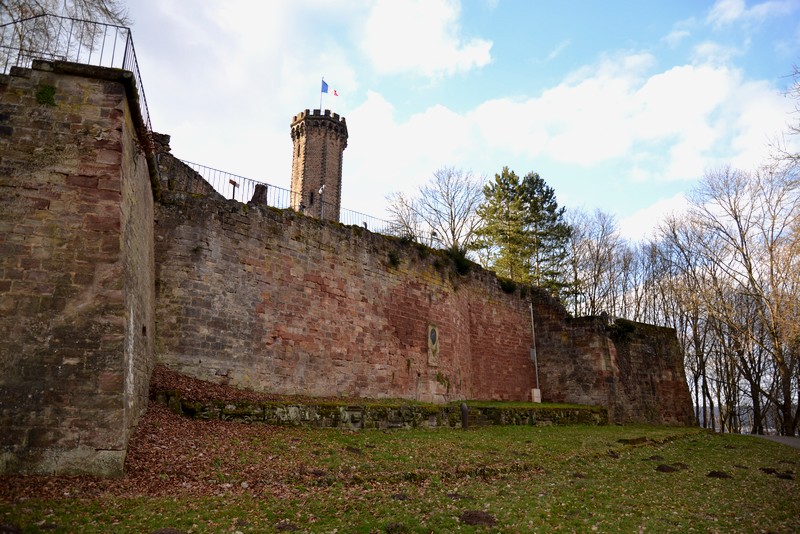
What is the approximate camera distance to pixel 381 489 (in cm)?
862

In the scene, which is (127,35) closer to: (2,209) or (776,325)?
(2,209)

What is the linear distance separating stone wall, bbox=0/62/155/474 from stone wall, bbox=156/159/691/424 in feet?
15.0

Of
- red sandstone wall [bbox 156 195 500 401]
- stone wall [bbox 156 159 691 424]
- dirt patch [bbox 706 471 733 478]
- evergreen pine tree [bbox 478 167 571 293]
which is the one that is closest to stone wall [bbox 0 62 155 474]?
red sandstone wall [bbox 156 195 500 401]

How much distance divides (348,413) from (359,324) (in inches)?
187

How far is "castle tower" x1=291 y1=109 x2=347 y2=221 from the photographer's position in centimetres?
4703

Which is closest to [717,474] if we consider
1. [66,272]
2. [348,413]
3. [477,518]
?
[477,518]

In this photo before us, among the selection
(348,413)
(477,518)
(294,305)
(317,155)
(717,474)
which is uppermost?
(317,155)

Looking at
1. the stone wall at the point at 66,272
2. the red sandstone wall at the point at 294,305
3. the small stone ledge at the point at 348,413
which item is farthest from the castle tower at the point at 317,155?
the stone wall at the point at 66,272

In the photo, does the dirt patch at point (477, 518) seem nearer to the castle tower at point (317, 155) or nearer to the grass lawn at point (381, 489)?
the grass lawn at point (381, 489)

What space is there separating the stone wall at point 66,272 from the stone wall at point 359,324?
Result: 457 centimetres

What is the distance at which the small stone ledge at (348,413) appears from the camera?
37.8 feet

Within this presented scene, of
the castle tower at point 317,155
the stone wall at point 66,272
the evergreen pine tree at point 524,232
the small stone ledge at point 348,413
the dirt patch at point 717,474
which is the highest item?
the castle tower at point 317,155

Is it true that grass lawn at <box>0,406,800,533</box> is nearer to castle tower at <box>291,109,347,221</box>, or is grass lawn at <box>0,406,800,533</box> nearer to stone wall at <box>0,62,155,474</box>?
stone wall at <box>0,62,155,474</box>

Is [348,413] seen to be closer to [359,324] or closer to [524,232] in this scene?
[359,324]
